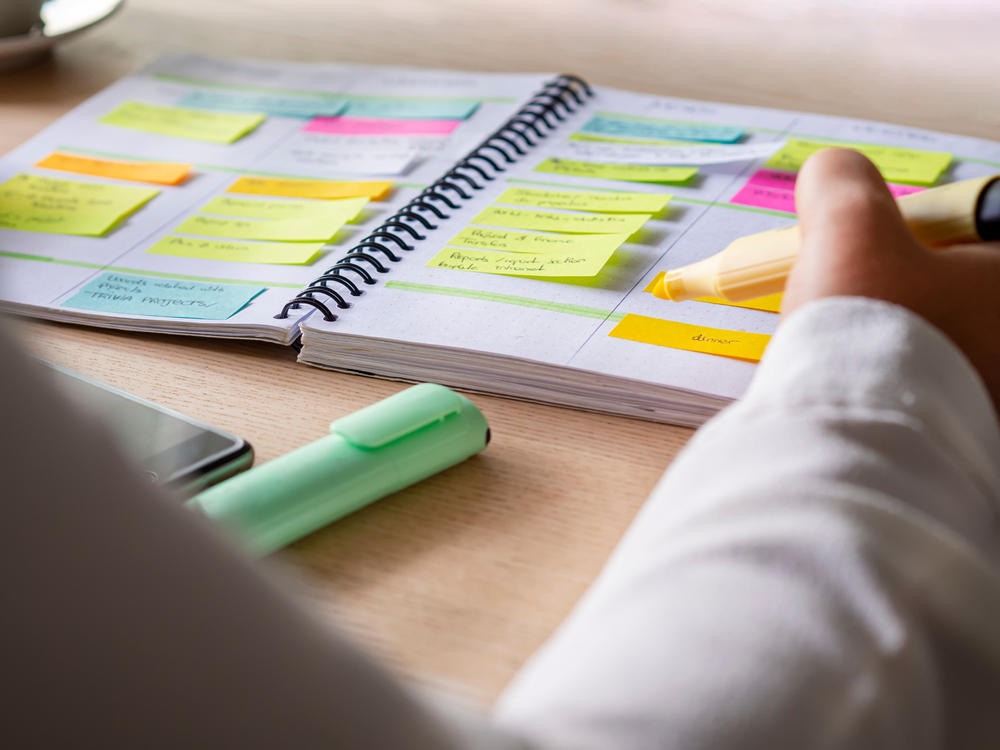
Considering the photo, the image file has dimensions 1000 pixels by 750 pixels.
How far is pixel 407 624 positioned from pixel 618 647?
0.51 ft

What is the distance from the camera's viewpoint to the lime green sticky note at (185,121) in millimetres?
953

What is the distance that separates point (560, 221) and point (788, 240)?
0.85 ft

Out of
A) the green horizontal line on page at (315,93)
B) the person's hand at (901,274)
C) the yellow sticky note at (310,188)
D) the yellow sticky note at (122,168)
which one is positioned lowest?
the yellow sticky note at (122,168)

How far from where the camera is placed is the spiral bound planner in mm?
597

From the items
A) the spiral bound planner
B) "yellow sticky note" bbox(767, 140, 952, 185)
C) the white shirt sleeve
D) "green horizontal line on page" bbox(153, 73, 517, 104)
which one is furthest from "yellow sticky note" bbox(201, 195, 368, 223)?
the white shirt sleeve

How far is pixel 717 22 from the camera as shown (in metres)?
1.21

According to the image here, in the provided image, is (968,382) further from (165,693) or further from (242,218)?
(242,218)

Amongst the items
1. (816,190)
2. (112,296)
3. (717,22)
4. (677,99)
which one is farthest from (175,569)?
(717,22)

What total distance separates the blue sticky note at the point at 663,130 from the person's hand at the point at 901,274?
0.42 meters

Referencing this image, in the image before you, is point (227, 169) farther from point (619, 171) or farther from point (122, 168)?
point (619, 171)

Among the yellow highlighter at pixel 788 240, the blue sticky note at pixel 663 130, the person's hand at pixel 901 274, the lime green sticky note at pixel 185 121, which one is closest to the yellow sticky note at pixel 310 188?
the lime green sticky note at pixel 185 121

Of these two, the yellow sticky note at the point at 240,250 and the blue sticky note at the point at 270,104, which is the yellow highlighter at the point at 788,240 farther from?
the blue sticky note at the point at 270,104

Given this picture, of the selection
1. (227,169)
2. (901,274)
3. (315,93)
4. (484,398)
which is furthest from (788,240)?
(315,93)

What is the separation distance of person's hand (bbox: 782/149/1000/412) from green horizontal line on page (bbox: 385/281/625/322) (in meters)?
0.18
